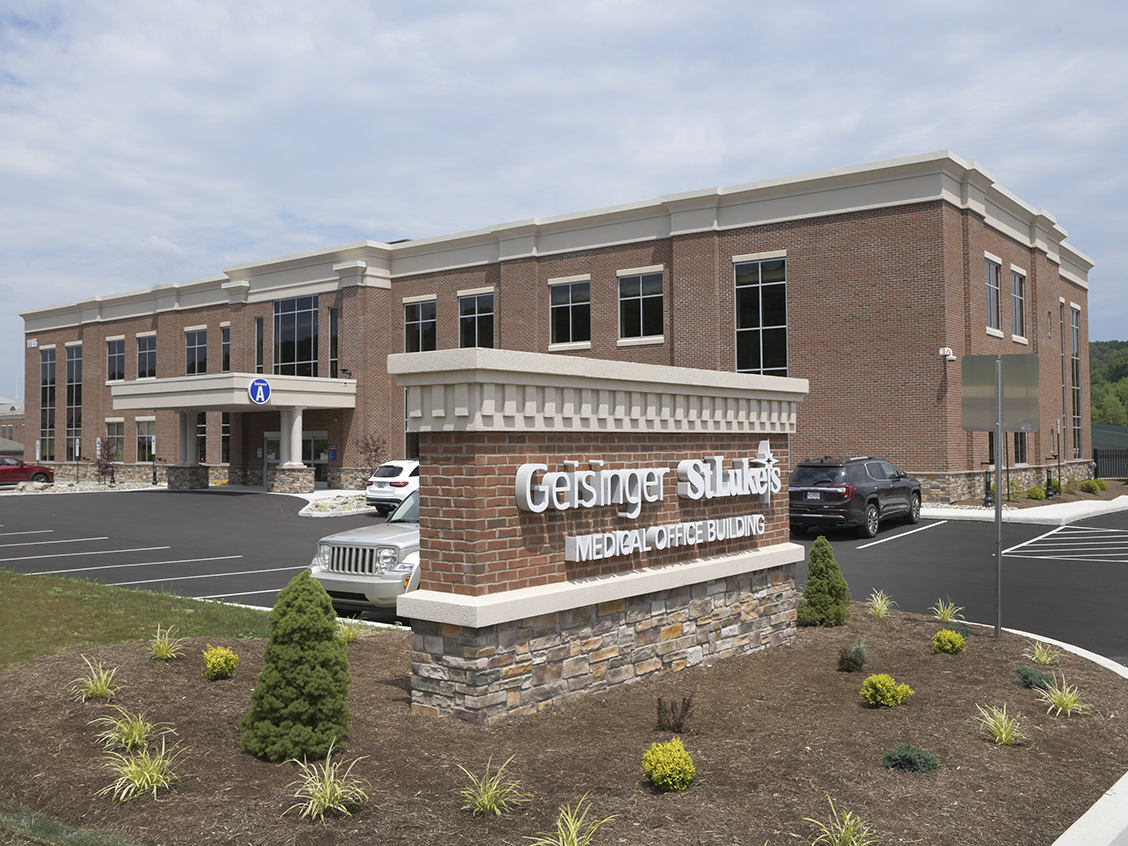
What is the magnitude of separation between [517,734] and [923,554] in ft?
44.8

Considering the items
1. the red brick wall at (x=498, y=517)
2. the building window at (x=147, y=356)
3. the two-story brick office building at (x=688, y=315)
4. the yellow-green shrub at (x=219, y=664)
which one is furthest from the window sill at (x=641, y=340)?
the building window at (x=147, y=356)

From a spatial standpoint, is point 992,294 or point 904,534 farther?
point 992,294

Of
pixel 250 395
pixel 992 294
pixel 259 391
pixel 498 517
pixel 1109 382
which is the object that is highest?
pixel 1109 382

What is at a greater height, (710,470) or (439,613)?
(710,470)

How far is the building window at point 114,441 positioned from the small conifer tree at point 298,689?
5116 cm

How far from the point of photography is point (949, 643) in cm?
904

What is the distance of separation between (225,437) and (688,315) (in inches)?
1028

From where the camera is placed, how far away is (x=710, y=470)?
29.2ft

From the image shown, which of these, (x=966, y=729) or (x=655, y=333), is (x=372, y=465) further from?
(x=966, y=729)

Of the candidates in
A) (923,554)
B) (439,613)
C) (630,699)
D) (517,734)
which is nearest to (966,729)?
(630,699)

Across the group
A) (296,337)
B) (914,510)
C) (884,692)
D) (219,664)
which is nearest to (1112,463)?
(914,510)

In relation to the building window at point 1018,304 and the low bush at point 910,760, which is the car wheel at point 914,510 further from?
the low bush at point 910,760

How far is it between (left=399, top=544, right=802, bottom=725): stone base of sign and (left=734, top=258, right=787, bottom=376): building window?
22650mm

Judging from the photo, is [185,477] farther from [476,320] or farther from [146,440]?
[476,320]
